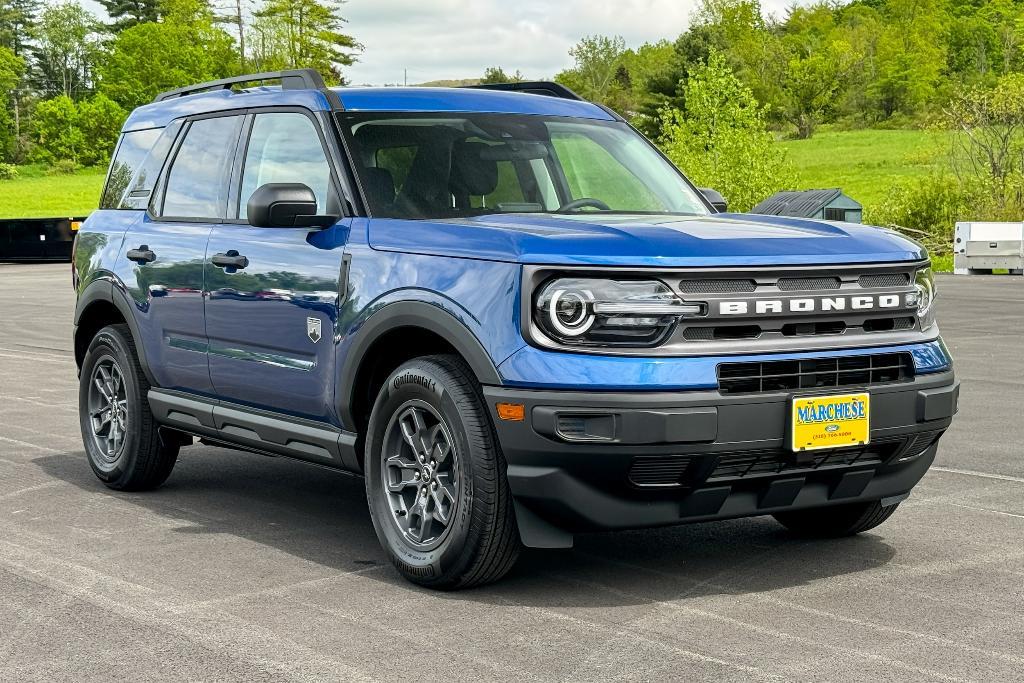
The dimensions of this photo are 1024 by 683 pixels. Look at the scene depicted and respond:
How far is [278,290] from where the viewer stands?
6.27 meters

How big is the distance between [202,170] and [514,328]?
284 cm

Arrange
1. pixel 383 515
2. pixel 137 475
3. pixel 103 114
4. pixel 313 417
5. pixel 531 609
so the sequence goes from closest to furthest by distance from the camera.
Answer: pixel 531 609
pixel 383 515
pixel 313 417
pixel 137 475
pixel 103 114

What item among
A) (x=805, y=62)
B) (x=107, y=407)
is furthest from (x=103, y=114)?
(x=107, y=407)

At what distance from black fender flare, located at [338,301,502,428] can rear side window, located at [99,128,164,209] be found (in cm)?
263

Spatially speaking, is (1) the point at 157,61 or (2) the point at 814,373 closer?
(2) the point at 814,373

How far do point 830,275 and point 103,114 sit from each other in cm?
11265

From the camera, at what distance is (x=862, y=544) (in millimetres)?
6246

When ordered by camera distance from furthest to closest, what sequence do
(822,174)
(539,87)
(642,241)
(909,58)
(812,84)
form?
1. (909,58)
2. (812,84)
3. (822,174)
4. (539,87)
5. (642,241)

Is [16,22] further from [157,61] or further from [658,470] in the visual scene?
[658,470]

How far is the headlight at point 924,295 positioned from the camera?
564cm

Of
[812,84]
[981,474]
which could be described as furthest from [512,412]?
[812,84]

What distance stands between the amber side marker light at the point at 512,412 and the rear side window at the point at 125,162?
3.58 metres

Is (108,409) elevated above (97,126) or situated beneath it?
situated beneath

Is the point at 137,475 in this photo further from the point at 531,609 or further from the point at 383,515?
the point at 531,609
